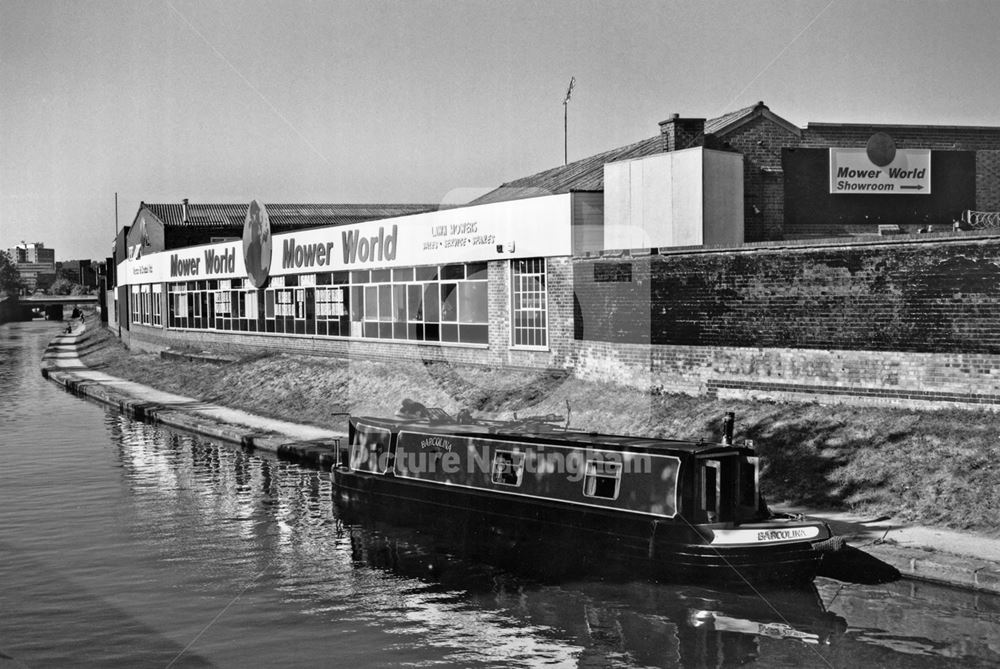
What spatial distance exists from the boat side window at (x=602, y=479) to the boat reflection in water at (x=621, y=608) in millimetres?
1059

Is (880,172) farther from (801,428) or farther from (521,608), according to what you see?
(521,608)

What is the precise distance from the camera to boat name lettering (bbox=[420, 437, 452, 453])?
1584 centimetres

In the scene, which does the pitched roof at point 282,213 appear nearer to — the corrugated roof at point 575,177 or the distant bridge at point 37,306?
the corrugated roof at point 575,177

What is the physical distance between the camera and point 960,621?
11.1 meters

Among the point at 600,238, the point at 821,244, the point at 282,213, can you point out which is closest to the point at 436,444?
the point at 821,244

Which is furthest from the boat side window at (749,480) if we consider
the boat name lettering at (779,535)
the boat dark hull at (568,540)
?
the boat dark hull at (568,540)

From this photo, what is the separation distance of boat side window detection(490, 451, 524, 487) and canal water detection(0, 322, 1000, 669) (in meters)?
1.26

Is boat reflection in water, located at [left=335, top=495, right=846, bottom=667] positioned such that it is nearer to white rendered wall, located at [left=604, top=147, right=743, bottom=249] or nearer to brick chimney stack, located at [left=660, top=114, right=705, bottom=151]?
white rendered wall, located at [left=604, top=147, right=743, bottom=249]

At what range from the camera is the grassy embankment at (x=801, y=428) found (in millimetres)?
14062

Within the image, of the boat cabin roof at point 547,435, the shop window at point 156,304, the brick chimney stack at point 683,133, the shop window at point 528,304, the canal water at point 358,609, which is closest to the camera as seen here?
the canal water at point 358,609

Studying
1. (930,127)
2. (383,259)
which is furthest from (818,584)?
(930,127)

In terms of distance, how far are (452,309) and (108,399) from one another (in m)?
14.7

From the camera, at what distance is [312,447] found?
23.0 m

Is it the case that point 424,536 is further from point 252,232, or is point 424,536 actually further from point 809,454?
point 252,232
